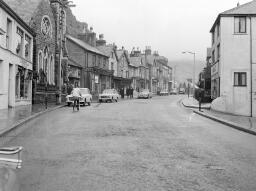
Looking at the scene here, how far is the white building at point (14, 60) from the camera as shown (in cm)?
2352

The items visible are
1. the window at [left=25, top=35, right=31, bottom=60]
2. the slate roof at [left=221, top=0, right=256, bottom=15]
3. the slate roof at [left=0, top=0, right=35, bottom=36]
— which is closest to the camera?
the slate roof at [left=0, top=0, right=35, bottom=36]

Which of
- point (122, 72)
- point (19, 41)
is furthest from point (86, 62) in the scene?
point (19, 41)

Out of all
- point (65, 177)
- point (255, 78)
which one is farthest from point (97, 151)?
A: point (255, 78)

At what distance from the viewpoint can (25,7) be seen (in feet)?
111

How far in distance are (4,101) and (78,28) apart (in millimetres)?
75911

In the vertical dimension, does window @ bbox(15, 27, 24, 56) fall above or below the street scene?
above

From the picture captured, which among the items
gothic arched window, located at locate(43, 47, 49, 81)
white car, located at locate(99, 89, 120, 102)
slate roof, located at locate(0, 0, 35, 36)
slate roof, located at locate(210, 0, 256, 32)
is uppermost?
slate roof, located at locate(210, 0, 256, 32)

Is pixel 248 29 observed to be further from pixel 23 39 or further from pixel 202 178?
pixel 202 178

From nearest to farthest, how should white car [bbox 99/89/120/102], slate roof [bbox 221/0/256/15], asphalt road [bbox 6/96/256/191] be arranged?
asphalt road [bbox 6/96/256/191], slate roof [bbox 221/0/256/15], white car [bbox 99/89/120/102]

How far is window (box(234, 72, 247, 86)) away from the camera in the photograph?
106 feet

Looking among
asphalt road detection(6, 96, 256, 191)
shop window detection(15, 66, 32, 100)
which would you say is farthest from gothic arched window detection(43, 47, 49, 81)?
asphalt road detection(6, 96, 256, 191)

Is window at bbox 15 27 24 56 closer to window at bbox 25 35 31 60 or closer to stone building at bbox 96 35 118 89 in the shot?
window at bbox 25 35 31 60

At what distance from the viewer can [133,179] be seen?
592 cm

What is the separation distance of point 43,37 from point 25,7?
330 cm
